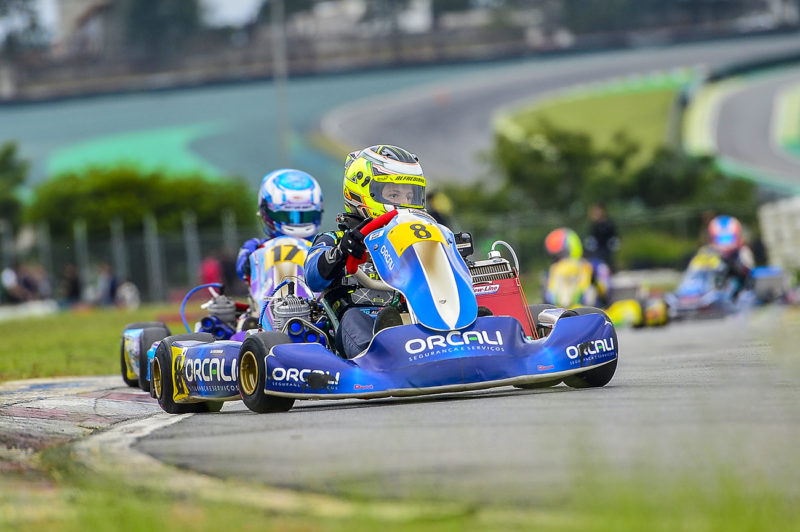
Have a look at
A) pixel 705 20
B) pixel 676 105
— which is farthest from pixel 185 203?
pixel 705 20

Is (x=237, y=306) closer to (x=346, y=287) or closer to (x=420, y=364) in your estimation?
(x=346, y=287)

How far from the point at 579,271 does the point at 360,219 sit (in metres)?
10.2

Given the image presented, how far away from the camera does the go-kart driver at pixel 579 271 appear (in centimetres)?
1772

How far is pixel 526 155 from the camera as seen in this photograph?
3997 centimetres

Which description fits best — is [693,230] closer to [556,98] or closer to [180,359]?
[180,359]

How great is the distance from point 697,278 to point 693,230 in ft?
45.6

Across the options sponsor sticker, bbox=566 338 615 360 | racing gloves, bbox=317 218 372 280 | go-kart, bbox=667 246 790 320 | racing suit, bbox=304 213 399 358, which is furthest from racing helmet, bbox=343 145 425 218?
go-kart, bbox=667 246 790 320

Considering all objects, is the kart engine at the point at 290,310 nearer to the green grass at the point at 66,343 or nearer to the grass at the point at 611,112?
the green grass at the point at 66,343

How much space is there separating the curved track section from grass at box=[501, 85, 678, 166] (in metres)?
2.32

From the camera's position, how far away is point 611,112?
64.0 m

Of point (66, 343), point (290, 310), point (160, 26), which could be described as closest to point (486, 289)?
point (290, 310)

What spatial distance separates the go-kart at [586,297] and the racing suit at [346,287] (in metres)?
9.90

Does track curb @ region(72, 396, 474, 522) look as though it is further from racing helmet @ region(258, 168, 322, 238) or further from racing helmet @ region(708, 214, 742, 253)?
racing helmet @ region(708, 214, 742, 253)

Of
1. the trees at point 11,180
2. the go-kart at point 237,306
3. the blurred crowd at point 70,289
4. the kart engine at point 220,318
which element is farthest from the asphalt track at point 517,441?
the trees at point 11,180
